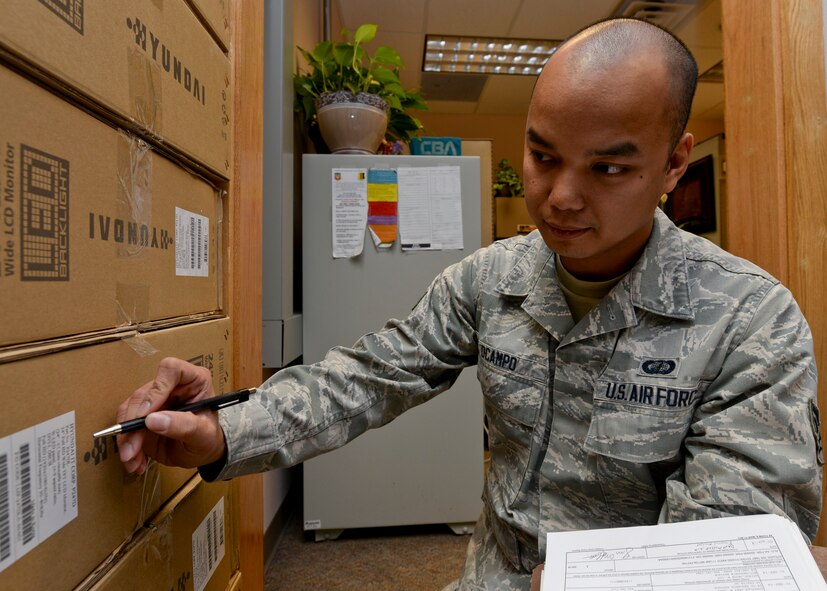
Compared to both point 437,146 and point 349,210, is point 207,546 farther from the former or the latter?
point 437,146

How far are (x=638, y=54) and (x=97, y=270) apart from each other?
585mm

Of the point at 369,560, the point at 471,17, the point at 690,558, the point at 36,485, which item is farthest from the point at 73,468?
the point at 471,17

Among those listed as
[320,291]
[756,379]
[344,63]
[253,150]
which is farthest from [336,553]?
[344,63]

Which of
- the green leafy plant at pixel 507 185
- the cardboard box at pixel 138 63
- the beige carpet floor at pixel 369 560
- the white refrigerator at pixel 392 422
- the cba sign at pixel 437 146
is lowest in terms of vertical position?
the beige carpet floor at pixel 369 560

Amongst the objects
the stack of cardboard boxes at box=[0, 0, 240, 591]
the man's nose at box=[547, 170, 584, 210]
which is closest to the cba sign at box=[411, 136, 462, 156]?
the stack of cardboard boxes at box=[0, 0, 240, 591]

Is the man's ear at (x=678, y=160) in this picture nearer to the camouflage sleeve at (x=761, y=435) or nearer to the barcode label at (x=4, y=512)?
the camouflage sleeve at (x=761, y=435)

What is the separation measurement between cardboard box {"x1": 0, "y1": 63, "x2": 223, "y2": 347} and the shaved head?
0.48m

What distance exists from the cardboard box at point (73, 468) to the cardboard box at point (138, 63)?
0.21 metres

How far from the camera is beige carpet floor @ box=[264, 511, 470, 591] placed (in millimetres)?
1484

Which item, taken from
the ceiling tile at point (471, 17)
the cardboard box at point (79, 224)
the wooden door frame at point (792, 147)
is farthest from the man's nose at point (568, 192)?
the ceiling tile at point (471, 17)

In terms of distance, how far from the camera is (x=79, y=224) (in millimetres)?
427

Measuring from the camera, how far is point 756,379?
575 millimetres

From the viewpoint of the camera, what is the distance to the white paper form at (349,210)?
65.0 inches

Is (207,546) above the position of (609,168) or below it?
below
